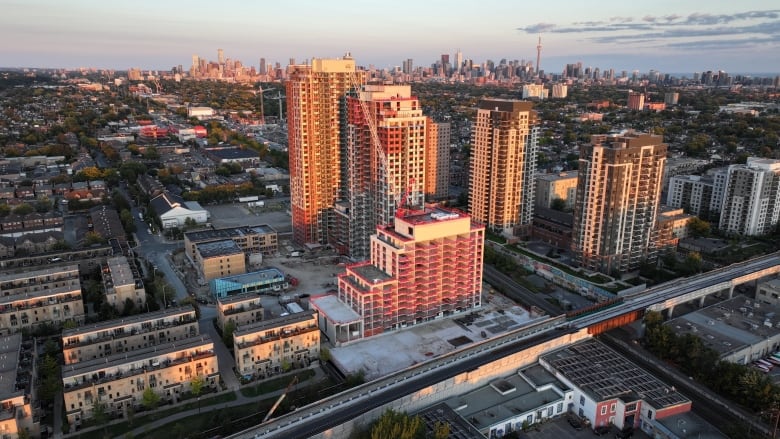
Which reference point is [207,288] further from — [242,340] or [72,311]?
[242,340]

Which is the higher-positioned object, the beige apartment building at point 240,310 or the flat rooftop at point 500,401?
the beige apartment building at point 240,310

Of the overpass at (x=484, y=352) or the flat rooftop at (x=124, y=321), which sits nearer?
the overpass at (x=484, y=352)

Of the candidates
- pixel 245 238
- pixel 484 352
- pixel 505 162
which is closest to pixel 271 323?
pixel 484 352

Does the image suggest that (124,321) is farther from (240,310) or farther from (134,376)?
(240,310)

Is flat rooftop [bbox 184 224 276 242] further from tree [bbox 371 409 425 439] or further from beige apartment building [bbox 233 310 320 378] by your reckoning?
tree [bbox 371 409 425 439]

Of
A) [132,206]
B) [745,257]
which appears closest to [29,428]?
[132,206]

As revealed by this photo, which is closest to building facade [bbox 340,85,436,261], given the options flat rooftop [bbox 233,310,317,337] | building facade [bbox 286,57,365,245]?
building facade [bbox 286,57,365,245]

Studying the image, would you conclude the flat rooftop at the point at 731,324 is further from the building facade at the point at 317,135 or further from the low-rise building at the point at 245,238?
the low-rise building at the point at 245,238

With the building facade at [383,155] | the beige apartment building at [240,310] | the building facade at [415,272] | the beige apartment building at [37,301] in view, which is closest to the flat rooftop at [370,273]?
the building facade at [415,272]
